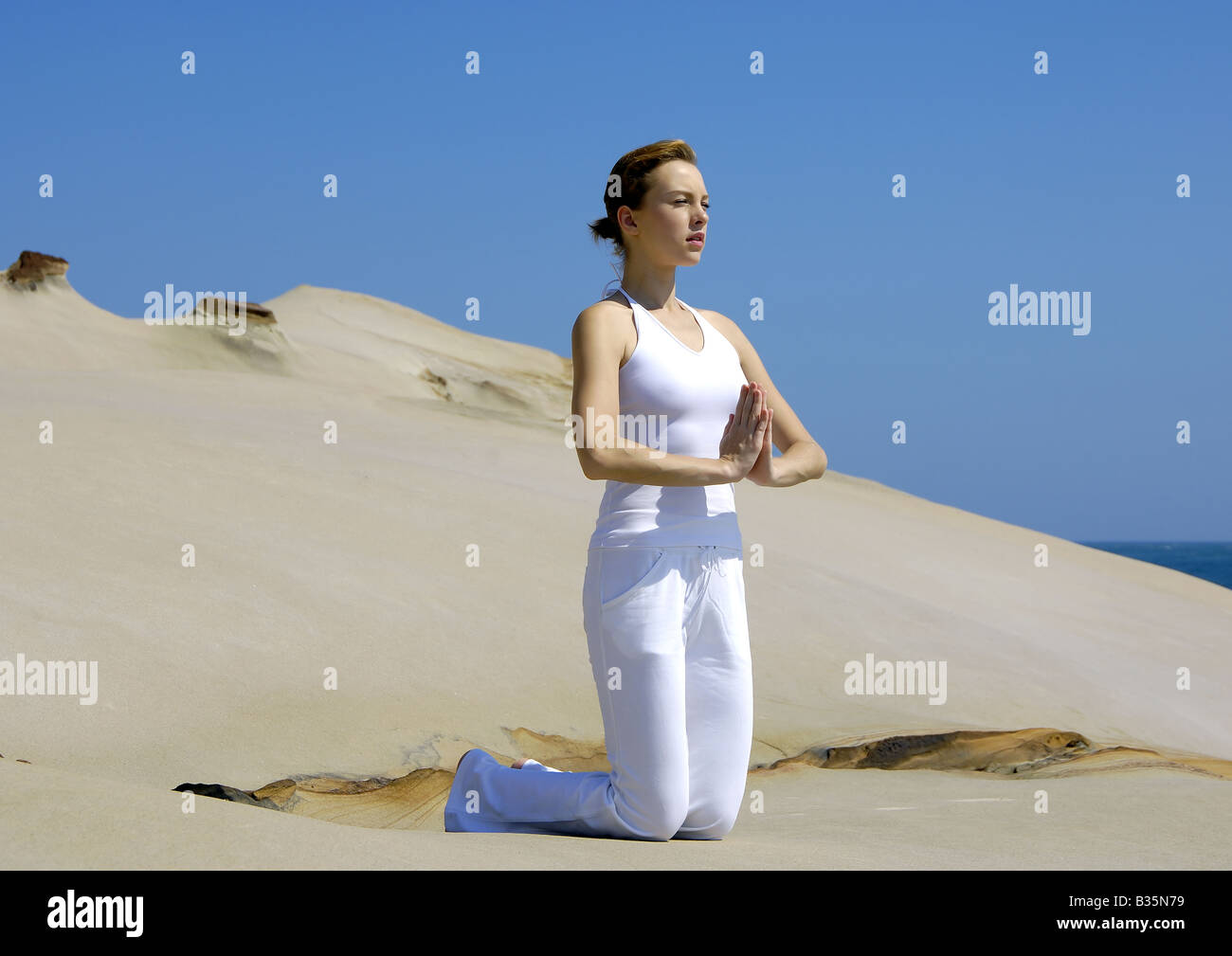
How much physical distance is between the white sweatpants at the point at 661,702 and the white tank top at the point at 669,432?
5cm

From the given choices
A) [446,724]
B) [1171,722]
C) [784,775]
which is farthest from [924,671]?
[446,724]

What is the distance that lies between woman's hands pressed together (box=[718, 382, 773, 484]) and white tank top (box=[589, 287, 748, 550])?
0.29ft

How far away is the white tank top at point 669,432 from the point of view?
3.15 m

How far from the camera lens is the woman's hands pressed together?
10.2 ft

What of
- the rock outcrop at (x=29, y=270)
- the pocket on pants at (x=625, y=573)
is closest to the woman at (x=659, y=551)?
the pocket on pants at (x=625, y=573)

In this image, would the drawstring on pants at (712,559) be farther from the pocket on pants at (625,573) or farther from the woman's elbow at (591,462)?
the woman's elbow at (591,462)

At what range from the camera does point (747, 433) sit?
3.12m

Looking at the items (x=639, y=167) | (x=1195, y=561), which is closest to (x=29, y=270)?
(x=639, y=167)

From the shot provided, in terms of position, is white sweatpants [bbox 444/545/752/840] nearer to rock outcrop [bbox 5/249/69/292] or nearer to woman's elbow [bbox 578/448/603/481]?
woman's elbow [bbox 578/448/603/481]

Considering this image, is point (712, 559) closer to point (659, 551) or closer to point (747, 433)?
point (659, 551)

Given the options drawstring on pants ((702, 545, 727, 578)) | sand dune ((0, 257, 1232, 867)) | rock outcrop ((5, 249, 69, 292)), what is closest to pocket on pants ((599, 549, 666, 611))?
drawstring on pants ((702, 545, 727, 578))

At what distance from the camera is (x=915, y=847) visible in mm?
3328

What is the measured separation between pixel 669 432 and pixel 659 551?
0.98 feet
